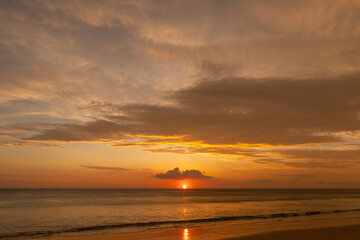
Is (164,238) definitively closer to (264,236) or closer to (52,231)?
(264,236)

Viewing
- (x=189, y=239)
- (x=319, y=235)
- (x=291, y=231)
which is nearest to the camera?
(x=189, y=239)

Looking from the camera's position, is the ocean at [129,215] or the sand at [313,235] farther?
the ocean at [129,215]

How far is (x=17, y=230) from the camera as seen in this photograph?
92.3 ft

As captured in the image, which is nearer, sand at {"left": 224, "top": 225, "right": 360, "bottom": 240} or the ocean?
sand at {"left": 224, "top": 225, "right": 360, "bottom": 240}

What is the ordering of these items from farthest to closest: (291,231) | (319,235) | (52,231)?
(52,231) → (291,231) → (319,235)

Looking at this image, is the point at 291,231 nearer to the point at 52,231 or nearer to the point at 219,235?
the point at 219,235

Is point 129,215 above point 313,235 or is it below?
below

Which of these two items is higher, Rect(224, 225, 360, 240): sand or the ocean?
Rect(224, 225, 360, 240): sand

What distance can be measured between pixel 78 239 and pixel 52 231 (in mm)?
7133

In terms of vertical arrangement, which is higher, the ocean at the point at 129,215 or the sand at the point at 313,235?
the sand at the point at 313,235

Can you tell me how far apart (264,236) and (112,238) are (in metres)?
12.3

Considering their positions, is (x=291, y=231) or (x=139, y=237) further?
(x=291, y=231)

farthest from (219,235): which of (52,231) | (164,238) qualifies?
(52,231)

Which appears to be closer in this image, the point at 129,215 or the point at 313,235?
the point at 313,235
